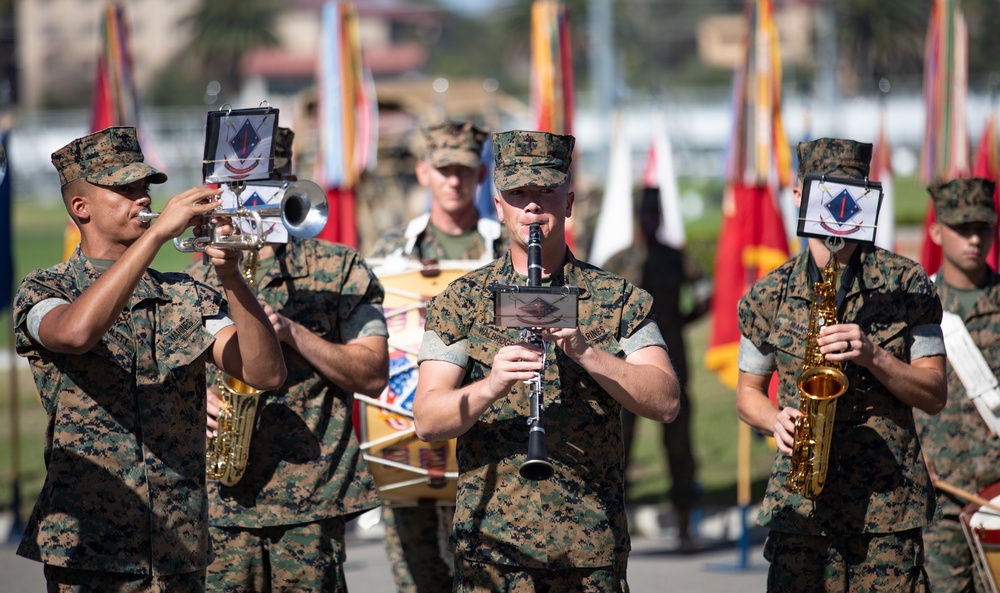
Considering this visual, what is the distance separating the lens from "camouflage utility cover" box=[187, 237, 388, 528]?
530 centimetres

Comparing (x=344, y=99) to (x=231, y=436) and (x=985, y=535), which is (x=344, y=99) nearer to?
(x=231, y=436)

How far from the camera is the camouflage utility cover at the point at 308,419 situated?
5.30 m

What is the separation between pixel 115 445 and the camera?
439 centimetres

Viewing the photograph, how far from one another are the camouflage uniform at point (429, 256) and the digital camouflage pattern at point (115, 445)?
217cm

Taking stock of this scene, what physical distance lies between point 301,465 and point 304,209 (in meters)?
1.31

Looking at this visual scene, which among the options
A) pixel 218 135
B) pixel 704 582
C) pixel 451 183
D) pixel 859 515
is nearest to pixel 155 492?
pixel 218 135

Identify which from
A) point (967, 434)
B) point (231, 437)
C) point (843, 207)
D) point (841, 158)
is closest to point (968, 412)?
point (967, 434)

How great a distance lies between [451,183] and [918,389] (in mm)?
3077

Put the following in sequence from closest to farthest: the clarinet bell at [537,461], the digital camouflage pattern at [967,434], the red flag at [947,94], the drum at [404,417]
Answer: the clarinet bell at [537,461], the drum at [404,417], the digital camouflage pattern at [967,434], the red flag at [947,94]

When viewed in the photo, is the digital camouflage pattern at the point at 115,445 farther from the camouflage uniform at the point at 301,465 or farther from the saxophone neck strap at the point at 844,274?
the saxophone neck strap at the point at 844,274

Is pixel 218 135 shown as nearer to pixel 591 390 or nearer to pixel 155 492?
pixel 155 492

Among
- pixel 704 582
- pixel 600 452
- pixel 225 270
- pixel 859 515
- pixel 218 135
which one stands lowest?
pixel 704 582

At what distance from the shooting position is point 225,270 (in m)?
4.32

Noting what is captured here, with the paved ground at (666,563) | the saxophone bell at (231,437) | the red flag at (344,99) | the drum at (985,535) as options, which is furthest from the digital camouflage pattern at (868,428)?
the red flag at (344,99)
